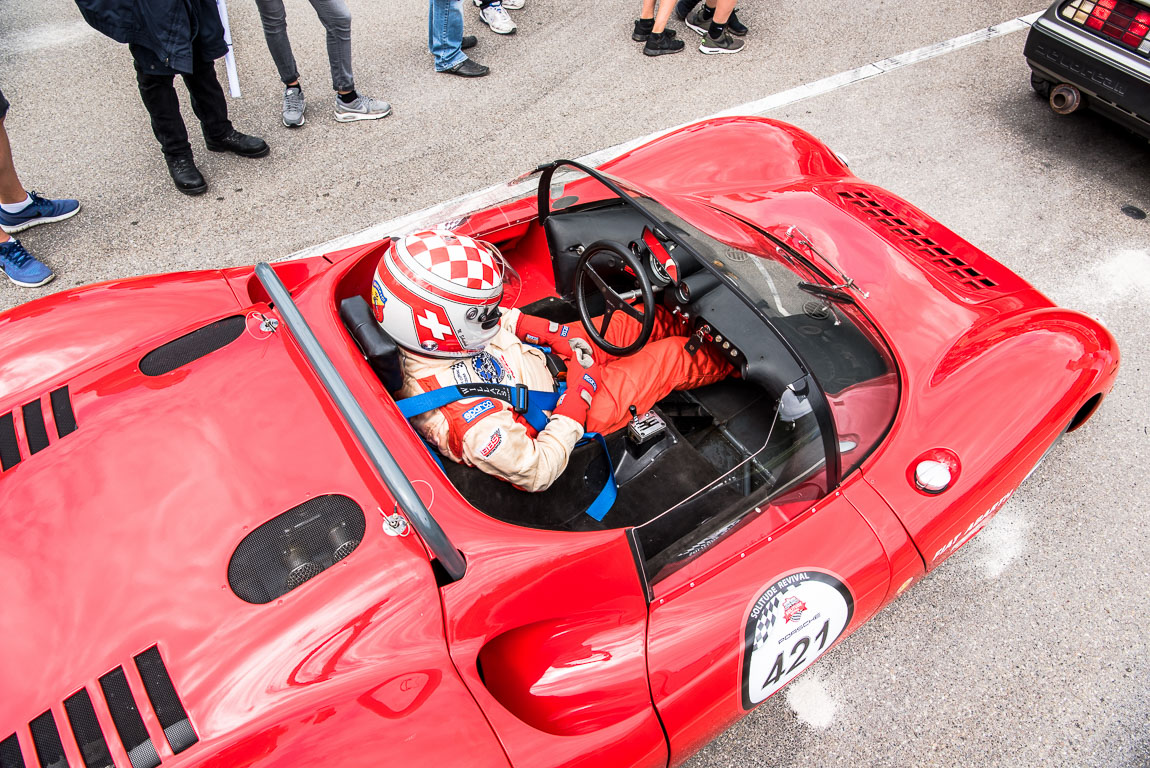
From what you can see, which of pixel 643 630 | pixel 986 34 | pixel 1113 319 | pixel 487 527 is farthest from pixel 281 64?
pixel 986 34

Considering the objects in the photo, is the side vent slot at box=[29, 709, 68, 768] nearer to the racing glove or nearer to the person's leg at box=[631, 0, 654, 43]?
the racing glove

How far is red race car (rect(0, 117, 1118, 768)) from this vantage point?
5.36ft

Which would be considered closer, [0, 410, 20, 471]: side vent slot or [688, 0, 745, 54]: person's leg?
[0, 410, 20, 471]: side vent slot

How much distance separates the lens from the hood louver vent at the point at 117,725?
149cm

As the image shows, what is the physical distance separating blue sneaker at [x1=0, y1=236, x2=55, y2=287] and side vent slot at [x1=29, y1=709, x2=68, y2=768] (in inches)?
120

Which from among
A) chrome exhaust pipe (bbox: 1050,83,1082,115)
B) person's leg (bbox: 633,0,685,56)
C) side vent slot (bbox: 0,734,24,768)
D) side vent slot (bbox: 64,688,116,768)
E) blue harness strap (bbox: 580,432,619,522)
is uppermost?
chrome exhaust pipe (bbox: 1050,83,1082,115)

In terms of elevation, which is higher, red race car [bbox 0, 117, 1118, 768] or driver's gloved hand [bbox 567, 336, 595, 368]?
red race car [bbox 0, 117, 1118, 768]

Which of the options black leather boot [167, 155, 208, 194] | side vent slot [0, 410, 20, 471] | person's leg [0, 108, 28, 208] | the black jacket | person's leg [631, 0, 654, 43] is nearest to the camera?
side vent slot [0, 410, 20, 471]

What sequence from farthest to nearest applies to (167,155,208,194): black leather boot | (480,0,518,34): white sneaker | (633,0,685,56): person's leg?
(480,0,518,34): white sneaker
(633,0,685,56): person's leg
(167,155,208,194): black leather boot

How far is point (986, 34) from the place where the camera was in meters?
5.95

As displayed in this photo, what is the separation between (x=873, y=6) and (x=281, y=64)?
4.97 meters

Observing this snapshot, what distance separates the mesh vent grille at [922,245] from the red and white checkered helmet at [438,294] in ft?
5.64

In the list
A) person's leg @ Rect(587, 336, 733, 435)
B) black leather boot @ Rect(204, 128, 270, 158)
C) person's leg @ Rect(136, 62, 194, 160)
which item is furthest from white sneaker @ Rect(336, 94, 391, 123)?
person's leg @ Rect(587, 336, 733, 435)

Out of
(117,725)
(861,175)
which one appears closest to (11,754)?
(117,725)
